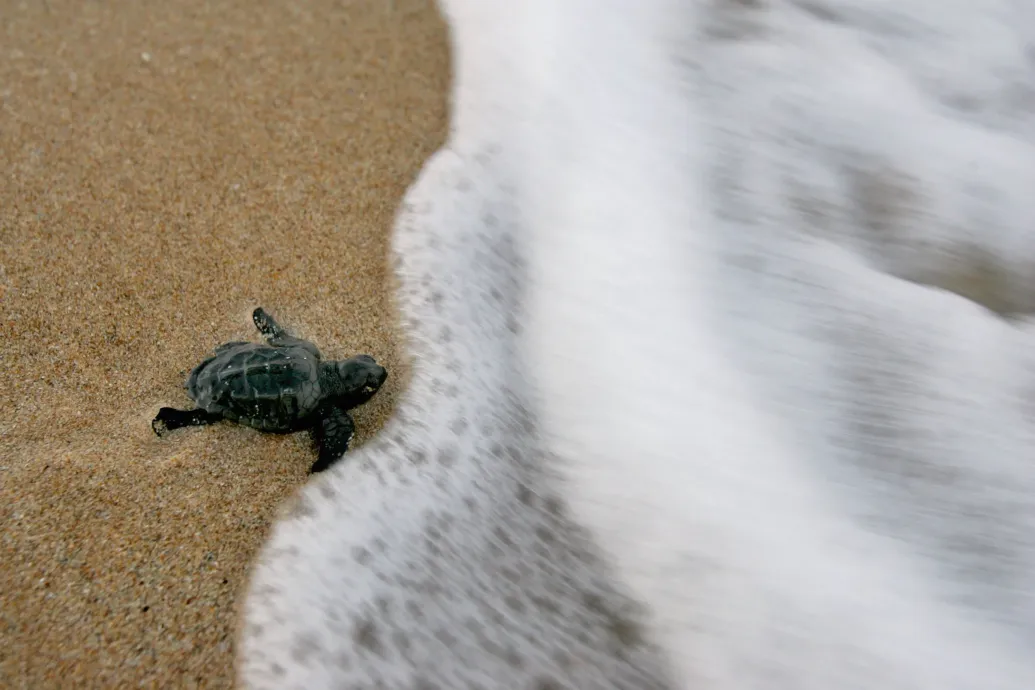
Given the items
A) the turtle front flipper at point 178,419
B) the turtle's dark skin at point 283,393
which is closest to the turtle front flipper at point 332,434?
the turtle's dark skin at point 283,393

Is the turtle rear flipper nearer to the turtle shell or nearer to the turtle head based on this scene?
the turtle shell

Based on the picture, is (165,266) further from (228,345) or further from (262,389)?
(262,389)

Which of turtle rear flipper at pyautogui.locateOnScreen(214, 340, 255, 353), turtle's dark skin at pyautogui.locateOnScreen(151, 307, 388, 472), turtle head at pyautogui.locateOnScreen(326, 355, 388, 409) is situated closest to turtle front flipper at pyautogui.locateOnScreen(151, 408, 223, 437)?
turtle's dark skin at pyautogui.locateOnScreen(151, 307, 388, 472)

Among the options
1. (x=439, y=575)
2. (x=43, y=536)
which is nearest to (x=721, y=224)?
(x=439, y=575)

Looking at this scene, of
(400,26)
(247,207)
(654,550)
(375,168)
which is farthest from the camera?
(400,26)

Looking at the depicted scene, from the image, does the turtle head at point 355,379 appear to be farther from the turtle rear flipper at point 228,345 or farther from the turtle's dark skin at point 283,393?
the turtle rear flipper at point 228,345

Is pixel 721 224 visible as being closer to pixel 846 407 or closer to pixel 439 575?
pixel 846 407
